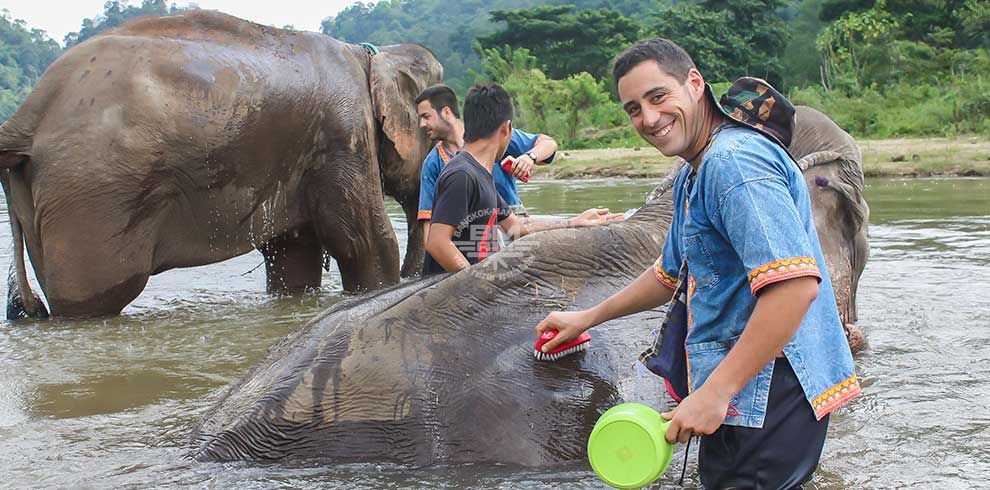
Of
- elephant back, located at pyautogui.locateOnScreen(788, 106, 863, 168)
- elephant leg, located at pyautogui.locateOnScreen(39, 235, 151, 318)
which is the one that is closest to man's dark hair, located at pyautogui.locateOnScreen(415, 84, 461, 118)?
elephant back, located at pyautogui.locateOnScreen(788, 106, 863, 168)

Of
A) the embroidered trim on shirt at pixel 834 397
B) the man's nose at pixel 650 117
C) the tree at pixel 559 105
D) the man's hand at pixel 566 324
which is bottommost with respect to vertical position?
the tree at pixel 559 105

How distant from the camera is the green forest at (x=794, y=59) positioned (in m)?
22.8

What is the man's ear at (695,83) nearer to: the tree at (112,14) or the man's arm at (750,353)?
the man's arm at (750,353)

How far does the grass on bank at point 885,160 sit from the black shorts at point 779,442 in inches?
570

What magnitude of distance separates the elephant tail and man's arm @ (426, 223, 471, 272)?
2.88 metres

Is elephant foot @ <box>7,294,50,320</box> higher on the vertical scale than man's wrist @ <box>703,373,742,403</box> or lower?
lower

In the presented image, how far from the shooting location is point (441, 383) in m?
3.07

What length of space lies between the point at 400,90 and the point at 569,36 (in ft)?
129

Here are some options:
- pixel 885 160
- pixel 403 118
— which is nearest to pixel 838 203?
pixel 403 118

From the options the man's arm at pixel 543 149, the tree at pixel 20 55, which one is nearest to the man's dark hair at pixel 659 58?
the man's arm at pixel 543 149

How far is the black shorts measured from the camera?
230 cm

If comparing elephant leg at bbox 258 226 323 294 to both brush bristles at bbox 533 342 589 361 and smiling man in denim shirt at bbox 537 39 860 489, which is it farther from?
smiling man in denim shirt at bbox 537 39 860 489

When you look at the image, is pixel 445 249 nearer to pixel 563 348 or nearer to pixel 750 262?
pixel 563 348

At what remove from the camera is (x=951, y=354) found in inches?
183
